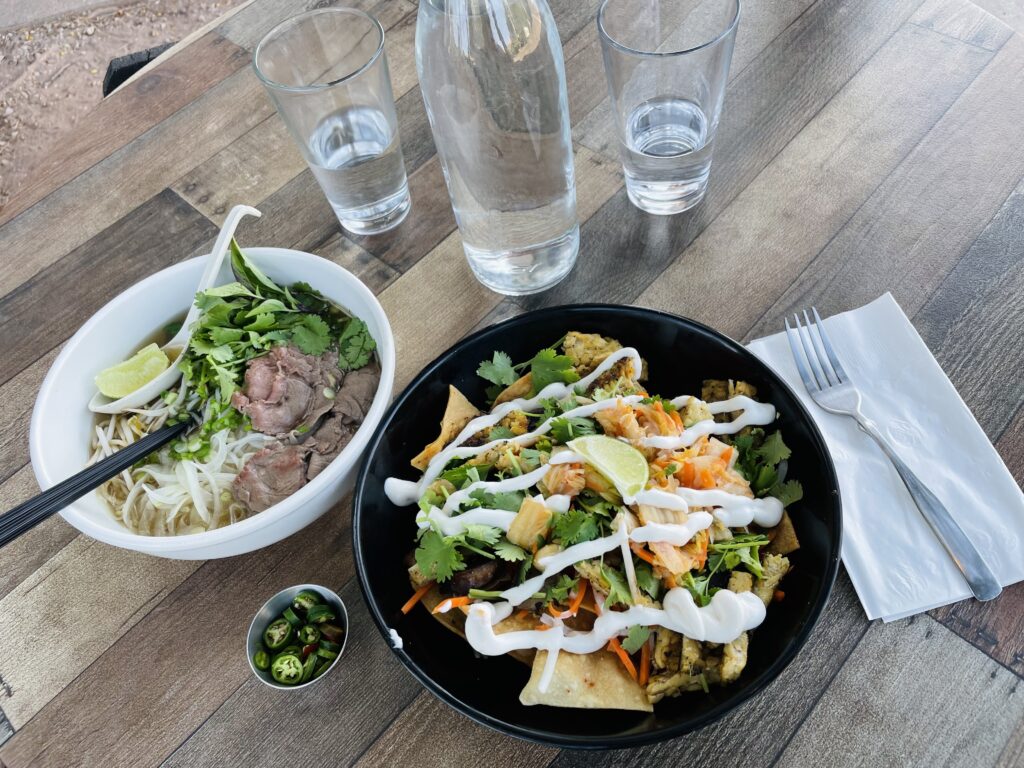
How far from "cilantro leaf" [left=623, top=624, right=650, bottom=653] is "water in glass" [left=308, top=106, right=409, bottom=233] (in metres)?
0.93

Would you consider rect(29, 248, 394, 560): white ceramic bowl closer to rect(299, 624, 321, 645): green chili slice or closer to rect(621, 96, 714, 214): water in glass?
rect(299, 624, 321, 645): green chili slice

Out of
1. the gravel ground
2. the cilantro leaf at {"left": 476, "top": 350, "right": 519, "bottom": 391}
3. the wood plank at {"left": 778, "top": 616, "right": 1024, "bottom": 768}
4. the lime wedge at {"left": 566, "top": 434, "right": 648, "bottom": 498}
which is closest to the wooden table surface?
the wood plank at {"left": 778, "top": 616, "right": 1024, "bottom": 768}

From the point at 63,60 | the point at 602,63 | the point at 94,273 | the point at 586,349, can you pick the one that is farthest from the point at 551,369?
the point at 63,60

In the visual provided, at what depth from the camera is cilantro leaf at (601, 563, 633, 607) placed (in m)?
0.98

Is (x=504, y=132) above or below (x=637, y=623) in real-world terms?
above

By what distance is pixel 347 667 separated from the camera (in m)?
1.12

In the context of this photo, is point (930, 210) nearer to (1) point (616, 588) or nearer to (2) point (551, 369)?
(2) point (551, 369)

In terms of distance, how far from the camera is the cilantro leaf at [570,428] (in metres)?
1.11

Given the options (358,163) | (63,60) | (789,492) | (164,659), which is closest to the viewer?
(789,492)

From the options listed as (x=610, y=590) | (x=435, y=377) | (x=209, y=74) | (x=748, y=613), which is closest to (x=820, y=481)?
(x=748, y=613)

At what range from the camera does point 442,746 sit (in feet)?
3.46

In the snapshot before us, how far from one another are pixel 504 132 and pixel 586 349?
1.20 ft

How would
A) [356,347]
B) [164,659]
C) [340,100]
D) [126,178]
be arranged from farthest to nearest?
[126,178] → [340,100] → [356,347] → [164,659]

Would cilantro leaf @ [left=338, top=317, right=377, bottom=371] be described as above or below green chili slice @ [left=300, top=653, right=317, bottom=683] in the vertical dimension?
above
